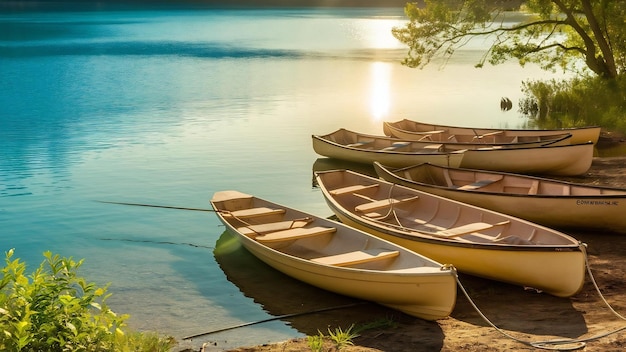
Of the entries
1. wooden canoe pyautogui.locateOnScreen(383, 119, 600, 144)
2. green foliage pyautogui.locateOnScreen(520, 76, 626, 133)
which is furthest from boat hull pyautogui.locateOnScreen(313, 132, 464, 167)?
green foliage pyautogui.locateOnScreen(520, 76, 626, 133)

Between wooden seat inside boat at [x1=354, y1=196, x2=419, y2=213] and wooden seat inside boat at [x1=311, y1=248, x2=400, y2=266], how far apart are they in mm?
2418

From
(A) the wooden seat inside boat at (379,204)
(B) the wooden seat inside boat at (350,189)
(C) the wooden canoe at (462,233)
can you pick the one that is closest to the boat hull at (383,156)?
(C) the wooden canoe at (462,233)

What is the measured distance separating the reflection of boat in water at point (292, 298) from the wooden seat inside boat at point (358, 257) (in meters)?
0.63

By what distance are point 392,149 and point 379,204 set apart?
A: 693 cm

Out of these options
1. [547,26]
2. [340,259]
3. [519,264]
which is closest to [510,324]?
[519,264]

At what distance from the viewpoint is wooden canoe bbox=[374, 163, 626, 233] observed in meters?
13.4

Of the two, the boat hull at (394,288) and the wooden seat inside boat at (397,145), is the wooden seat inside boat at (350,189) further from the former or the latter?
the wooden seat inside boat at (397,145)

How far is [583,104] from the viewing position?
27.0 metres

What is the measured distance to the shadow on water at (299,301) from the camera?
1034 cm

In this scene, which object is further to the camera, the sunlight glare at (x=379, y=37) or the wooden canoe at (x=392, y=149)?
the sunlight glare at (x=379, y=37)

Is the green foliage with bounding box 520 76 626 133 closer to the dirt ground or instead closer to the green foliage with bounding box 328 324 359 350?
the dirt ground

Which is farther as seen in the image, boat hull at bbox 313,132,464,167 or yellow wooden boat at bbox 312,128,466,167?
yellow wooden boat at bbox 312,128,466,167

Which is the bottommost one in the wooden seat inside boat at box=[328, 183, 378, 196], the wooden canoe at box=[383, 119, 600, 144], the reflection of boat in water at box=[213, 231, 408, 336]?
the reflection of boat in water at box=[213, 231, 408, 336]

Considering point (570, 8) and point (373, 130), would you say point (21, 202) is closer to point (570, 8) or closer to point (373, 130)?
point (373, 130)
